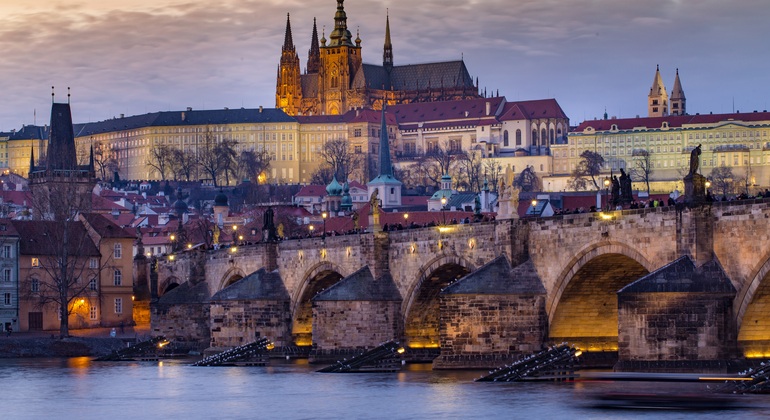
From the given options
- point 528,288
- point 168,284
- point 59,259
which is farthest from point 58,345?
point 528,288

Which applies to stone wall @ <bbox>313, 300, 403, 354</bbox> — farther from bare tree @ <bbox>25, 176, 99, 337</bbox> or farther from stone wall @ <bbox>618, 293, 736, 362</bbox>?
bare tree @ <bbox>25, 176, 99, 337</bbox>

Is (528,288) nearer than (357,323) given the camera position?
Yes

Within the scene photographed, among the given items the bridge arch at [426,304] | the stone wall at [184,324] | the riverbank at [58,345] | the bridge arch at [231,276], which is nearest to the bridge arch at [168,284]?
the bridge arch at [231,276]

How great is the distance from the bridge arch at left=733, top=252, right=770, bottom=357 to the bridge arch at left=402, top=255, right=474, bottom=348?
1891 centimetres

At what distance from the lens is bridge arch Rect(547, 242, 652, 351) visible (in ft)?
182

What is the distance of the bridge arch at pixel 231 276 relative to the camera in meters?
87.7

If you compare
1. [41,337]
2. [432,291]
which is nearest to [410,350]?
[432,291]

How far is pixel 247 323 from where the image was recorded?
256 feet

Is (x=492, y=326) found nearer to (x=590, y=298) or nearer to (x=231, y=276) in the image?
(x=590, y=298)

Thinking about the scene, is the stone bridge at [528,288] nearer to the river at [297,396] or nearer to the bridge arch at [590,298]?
the bridge arch at [590,298]

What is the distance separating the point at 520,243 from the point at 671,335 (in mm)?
11415

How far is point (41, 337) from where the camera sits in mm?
87188

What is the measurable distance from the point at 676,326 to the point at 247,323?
108ft

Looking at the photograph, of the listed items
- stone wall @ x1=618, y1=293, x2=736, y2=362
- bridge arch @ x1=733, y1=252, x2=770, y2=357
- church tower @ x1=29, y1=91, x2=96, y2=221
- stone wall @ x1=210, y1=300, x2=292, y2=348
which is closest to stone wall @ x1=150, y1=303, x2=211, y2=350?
stone wall @ x1=210, y1=300, x2=292, y2=348
